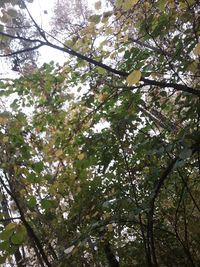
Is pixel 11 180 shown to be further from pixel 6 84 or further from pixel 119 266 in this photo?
pixel 119 266

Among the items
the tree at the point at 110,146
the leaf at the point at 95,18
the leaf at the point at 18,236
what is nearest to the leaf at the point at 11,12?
the tree at the point at 110,146

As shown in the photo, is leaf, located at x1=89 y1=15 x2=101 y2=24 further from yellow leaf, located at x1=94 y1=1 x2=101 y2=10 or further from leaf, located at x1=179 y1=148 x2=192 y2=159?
leaf, located at x1=179 y1=148 x2=192 y2=159

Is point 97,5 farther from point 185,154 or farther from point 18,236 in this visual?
point 18,236

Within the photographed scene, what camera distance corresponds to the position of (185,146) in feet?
4.42

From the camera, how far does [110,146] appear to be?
2.76 m

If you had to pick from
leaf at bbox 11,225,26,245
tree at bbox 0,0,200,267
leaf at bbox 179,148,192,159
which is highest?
tree at bbox 0,0,200,267

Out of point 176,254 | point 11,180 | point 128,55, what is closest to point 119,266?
point 176,254

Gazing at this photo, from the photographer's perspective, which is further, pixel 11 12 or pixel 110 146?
pixel 110 146

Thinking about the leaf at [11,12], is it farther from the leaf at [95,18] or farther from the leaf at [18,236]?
the leaf at [18,236]

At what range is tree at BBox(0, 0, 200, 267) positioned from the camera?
169 centimetres

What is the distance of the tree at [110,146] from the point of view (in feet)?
5.55

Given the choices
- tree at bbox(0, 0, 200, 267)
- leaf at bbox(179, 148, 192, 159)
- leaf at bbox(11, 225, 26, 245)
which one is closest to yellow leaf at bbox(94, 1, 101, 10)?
tree at bbox(0, 0, 200, 267)

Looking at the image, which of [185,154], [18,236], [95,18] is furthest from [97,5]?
[18,236]

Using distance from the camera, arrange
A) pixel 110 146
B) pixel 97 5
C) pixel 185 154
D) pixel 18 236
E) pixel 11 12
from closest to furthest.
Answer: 1. pixel 18 236
2. pixel 185 154
3. pixel 11 12
4. pixel 97 5
5. pixel 110 146
